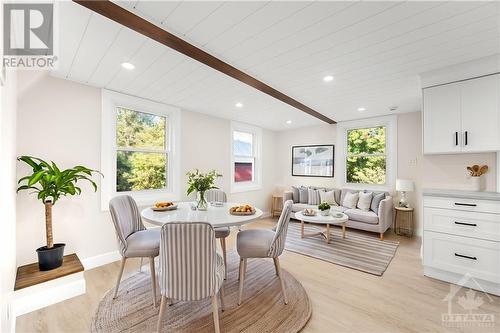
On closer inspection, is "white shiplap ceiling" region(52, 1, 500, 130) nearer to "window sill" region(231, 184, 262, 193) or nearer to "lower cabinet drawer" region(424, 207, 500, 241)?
"lower cabinet drawer" region(424, 207, 500, 241)

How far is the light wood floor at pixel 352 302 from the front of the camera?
1.74m

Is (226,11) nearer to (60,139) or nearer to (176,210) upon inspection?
(176,210)

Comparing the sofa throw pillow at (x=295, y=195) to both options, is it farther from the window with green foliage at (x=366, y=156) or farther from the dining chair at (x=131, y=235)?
the dining chair at (x=131, y=235)

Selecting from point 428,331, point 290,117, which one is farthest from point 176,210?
point 290,117

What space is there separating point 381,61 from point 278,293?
2.67m

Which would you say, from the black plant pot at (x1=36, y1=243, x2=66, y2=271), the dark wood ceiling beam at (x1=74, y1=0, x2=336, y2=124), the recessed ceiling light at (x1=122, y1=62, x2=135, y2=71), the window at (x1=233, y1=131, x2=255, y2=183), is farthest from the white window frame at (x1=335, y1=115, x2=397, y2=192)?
the black plant pot at (x1=36, y1=243, x2=66, y2=271)

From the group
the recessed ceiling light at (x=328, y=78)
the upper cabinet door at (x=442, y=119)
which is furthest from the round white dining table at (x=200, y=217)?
the upper cabinet door at (x=442, y=119)

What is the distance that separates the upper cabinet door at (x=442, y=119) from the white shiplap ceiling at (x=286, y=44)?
14.0 inches

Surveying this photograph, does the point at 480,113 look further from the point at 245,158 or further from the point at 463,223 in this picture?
the point at 245,158

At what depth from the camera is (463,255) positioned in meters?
2.29

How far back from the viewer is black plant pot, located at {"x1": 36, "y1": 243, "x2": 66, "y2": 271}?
2.11 meters

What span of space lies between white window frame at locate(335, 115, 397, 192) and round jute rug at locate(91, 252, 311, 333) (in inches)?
133

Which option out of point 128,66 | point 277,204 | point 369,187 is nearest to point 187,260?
point 128,66

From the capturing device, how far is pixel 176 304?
202 cm
